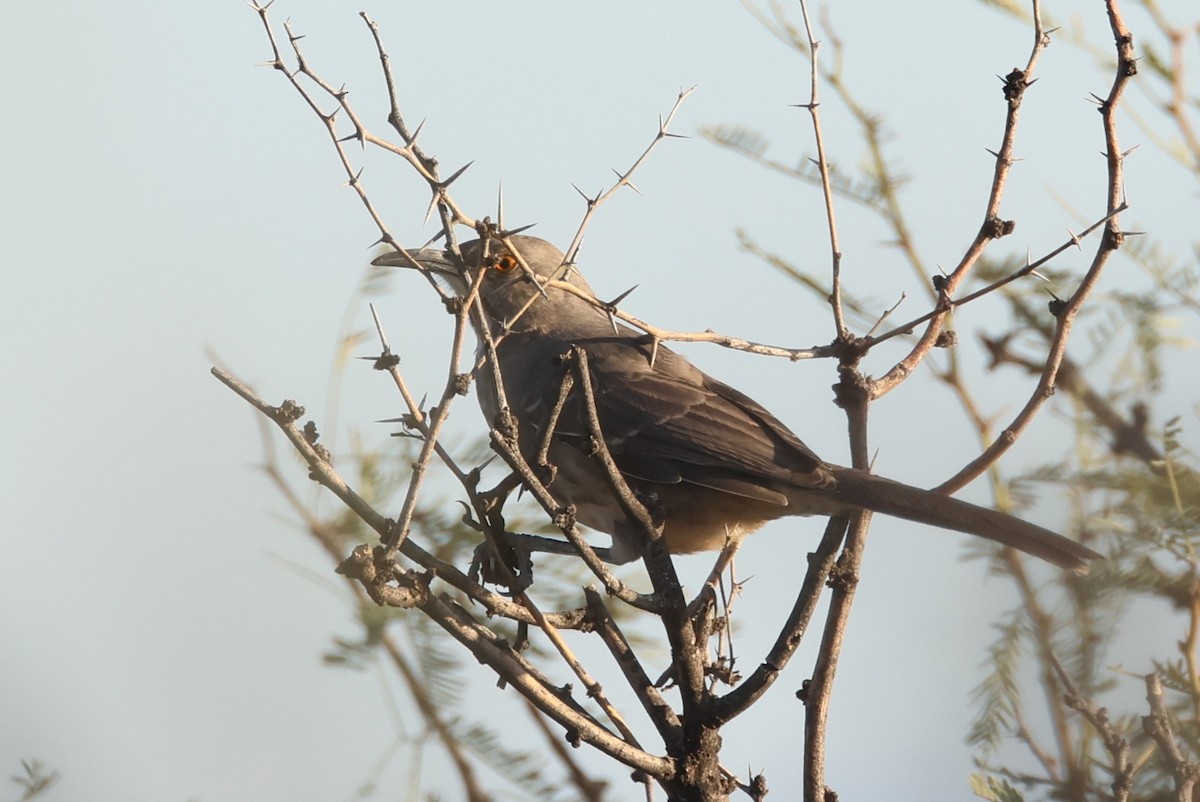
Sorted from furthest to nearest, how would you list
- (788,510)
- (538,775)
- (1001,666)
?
(788,510)
(538,775)
(1001,666)

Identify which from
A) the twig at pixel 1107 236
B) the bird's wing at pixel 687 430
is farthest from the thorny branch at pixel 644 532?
the bird's wing at pixel 687 430

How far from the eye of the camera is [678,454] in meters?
5.34

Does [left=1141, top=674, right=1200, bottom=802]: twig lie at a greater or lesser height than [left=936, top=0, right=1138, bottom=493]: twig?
lesser

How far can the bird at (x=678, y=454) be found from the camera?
481cm

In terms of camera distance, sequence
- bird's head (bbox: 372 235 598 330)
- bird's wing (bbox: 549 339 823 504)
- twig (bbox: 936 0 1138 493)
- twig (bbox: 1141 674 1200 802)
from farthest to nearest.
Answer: bird's head (bbox: 372 235 598 330) < bird's wing (bbox: 549 339 823 504) < twig (bbox: 936 0 1138 493) < twig (bbox: 1141 674 1200 802)

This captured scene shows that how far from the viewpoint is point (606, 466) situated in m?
3.47

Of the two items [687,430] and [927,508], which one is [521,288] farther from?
[927,508]

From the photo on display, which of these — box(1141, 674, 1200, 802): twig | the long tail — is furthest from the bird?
box(1141, 674, 1200, 802): twig

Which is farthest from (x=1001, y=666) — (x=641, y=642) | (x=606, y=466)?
(x=641, y=642)

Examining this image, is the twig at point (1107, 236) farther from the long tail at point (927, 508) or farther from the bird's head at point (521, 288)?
the bird's head at point (521, 288)

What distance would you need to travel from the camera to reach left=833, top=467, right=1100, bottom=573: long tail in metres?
4.49

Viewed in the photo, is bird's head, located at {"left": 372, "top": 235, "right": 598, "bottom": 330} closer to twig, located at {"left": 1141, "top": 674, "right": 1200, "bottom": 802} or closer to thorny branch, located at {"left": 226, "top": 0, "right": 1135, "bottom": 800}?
thorny branch, located at {"left": 226, "top": 0, "right": 1135, "bottom": 800}

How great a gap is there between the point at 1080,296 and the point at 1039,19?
937mm

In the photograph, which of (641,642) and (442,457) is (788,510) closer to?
(641,642)
